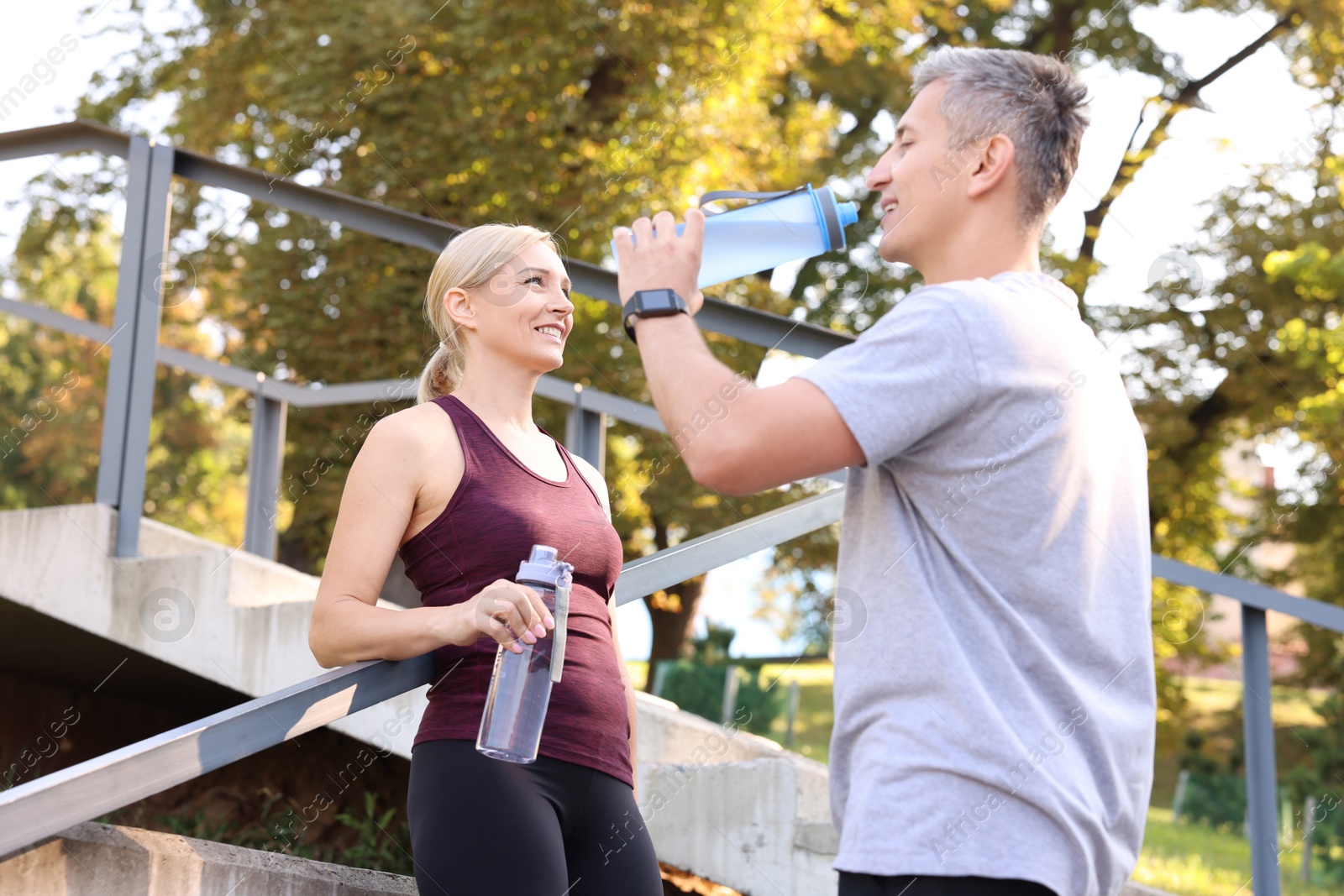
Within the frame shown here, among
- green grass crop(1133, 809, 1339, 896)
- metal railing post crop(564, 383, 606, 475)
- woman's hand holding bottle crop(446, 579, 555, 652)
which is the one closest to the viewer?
woman's hand holding bottle crop(446, 579, 555, 652)

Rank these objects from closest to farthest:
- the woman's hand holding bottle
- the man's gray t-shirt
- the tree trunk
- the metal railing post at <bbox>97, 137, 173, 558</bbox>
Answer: the man's gray t-shirt
the woman's hand holding bottle
the metal railing post at <bbox>97, 137, 173, 558</bbox>
the tree trunk

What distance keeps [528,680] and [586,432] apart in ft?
6.90

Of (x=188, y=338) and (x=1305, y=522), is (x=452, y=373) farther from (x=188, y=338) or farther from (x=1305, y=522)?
(x=188, y=338)

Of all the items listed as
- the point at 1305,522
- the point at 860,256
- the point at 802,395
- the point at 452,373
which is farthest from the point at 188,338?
the point at 802,395

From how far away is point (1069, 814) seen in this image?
1291mm

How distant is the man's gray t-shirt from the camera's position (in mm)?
1276

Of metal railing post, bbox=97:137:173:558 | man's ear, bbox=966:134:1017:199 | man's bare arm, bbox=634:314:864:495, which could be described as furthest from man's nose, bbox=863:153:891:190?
metal railing post, bbox=97:137:173:558

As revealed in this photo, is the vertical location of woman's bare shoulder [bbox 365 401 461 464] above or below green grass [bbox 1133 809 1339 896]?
above

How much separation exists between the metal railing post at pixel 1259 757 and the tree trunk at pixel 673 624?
328 inches

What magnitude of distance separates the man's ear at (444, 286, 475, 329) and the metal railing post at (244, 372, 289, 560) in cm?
313

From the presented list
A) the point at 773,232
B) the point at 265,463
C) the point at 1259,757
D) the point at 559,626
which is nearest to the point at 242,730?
the point at 559,626

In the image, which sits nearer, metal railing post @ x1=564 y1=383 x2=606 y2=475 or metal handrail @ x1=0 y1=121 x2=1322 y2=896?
metal handrail @ x1=0 y1=121 x2=1322 y2=896

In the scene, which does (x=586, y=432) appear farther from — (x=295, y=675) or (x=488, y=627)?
(x=488, y=627)

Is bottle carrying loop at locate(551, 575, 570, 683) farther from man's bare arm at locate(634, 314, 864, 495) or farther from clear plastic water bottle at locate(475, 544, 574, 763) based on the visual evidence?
man's bare arm at locate(634, 314, 864, 495)
